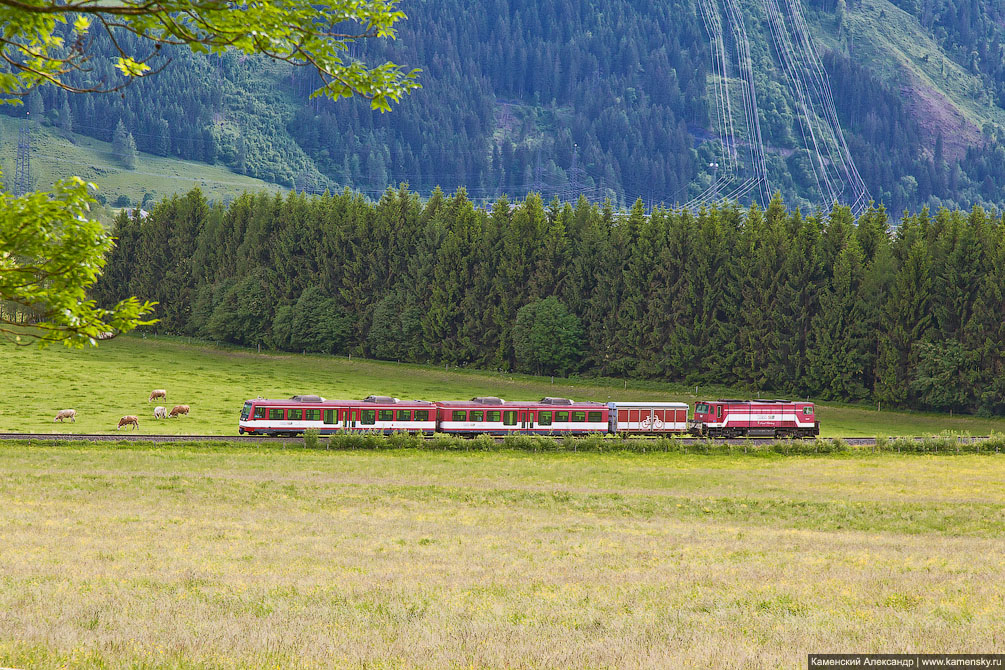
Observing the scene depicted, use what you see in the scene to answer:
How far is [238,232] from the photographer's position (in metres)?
124

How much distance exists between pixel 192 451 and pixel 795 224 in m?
71.2

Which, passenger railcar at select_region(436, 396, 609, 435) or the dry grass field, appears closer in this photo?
the dry grass field

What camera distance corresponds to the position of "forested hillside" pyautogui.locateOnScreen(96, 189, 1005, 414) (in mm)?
85938

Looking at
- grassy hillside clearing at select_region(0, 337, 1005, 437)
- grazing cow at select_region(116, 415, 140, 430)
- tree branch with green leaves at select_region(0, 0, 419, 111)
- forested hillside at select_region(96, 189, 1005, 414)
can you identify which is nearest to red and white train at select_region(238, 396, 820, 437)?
grassy hillside clearing at select_region(0, 337, 1005, 437)

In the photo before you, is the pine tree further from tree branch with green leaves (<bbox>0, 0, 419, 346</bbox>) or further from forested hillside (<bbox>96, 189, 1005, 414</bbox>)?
tree branch with green leaves (<bbox>0, 0, 419, 346</bbox>)

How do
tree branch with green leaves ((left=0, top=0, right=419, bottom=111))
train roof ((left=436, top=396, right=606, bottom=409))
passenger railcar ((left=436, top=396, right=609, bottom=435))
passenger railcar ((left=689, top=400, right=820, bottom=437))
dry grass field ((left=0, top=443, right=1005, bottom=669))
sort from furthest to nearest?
passenger railcar ((left=689, top=400, right=820, bottom=437)) → train roof ((left=436, top=396, right=606, bottom=409)) → passenger railcar ((left=436, top=396, right=609, bottom=435)) → dry grass field ((left=0, top=443, right=1005, bottom=669)) → tree branch with green leaves ((left=0, top=0, right=419, bottom=111))

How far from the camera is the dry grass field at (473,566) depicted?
38.3 ft

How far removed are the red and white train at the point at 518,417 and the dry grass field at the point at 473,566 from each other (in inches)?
527

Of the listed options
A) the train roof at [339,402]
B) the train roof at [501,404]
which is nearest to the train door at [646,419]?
the train roof at [501,404]

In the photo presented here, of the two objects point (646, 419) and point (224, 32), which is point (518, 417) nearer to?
point (646, 419)

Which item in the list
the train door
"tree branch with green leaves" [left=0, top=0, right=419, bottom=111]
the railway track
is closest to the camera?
"tree branch with green leaves" [left=0, top=0, right=419, bottom=111]

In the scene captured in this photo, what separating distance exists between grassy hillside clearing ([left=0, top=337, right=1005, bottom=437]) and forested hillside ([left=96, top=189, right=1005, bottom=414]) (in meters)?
4.21

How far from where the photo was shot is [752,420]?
68.2m

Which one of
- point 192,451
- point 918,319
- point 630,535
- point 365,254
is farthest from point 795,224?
point 630,535
